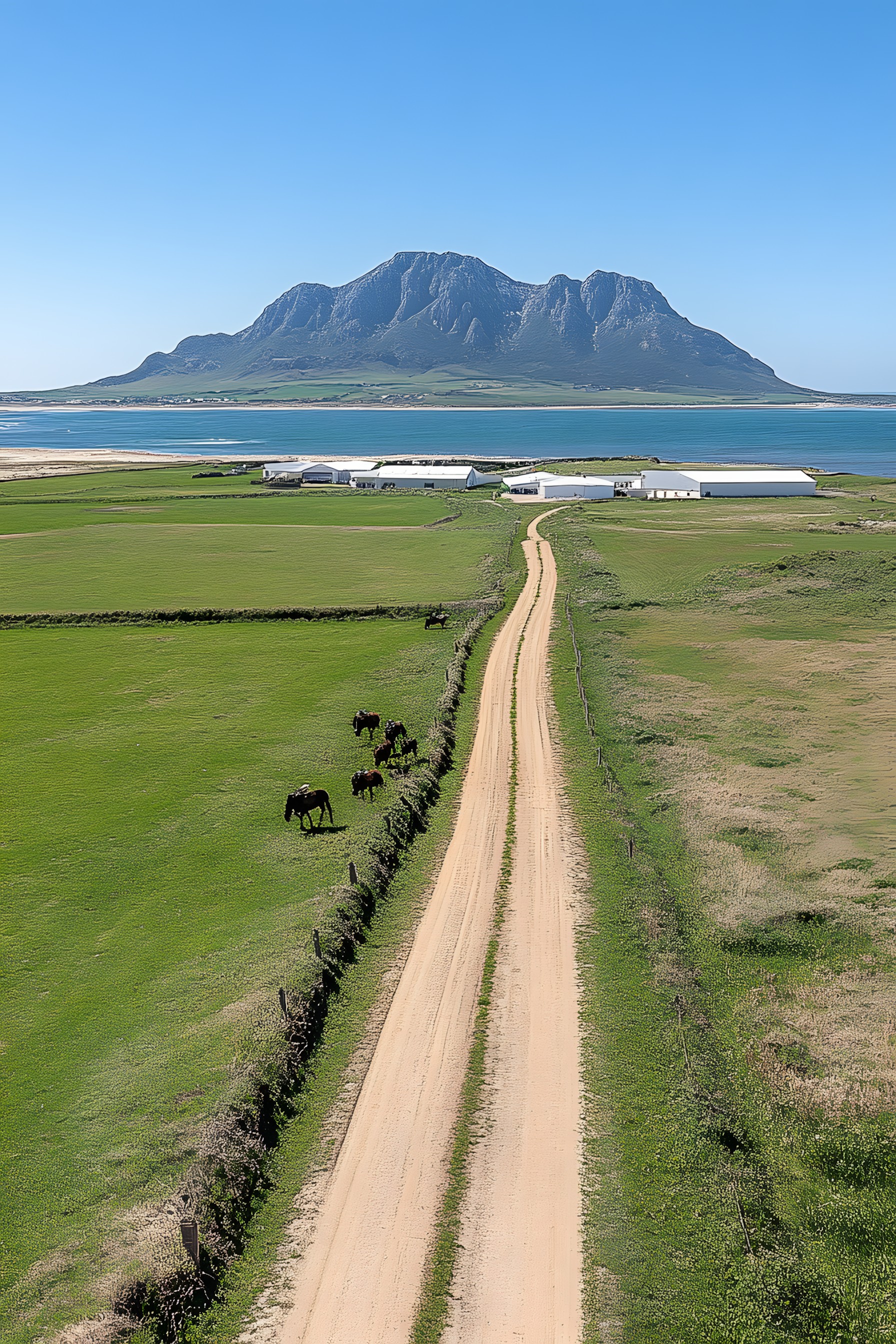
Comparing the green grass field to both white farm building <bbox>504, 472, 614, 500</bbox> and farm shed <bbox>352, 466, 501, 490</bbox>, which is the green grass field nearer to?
white farm building <bbox>504, 472, 614, 500</bbox>

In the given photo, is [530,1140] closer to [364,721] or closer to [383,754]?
[383,754]

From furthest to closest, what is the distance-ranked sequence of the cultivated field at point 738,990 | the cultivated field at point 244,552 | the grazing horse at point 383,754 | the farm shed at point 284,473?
the farm shed at point 284,473, the cultivated field at point 244,552, the grazing horse at point 383,754, the cultivated field at point 738,990

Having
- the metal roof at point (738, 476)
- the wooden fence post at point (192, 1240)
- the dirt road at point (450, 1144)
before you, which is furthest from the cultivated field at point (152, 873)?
the metal roof at point (738, 476)

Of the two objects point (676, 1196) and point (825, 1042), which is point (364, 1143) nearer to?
point (676, 1196)

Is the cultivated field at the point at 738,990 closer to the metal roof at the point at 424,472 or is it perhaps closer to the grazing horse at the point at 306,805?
the grazing horse at the point at 306,805

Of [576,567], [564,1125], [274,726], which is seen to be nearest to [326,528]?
[576,567]

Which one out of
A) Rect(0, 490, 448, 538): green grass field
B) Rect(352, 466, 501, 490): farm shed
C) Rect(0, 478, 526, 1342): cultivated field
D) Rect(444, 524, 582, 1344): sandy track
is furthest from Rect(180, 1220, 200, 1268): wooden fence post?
Rect(352, 466, 501, 490): farm shed

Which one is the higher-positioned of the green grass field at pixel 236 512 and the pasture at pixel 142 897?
the green grass field at pixel 236 512
